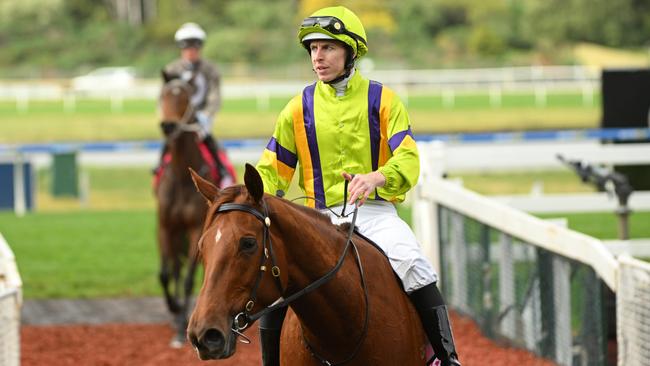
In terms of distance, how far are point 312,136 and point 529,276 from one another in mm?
3788

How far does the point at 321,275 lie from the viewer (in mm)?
4422

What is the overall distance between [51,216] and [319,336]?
15359mm

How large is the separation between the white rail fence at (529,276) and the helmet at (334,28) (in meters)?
1.95

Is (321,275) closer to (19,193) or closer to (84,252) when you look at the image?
(84,252)

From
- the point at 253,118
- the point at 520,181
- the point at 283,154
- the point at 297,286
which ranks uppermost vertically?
the point at 283,154

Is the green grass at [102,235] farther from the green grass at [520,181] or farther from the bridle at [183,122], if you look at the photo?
the bridle at [183,122]

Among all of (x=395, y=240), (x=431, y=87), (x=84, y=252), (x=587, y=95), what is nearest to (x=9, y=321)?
(x=395, y=240)

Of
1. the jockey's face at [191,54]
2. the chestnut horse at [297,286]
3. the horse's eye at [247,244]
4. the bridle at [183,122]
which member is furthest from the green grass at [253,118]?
the horse's eye at [247,244]

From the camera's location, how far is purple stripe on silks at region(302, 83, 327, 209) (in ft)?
16.0

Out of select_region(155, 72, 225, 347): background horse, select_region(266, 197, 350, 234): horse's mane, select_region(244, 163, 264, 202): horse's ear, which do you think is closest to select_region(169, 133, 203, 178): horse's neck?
select_region(155, 72, 225, 347): background horse

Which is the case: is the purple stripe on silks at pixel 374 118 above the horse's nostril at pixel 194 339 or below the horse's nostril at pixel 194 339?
above

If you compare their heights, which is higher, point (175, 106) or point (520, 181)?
point (175, 106)

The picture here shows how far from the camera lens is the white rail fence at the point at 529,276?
20.2 ft

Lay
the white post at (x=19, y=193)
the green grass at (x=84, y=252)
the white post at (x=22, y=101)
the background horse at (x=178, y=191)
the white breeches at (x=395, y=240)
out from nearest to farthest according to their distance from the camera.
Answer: the white breeches at (x=395, y=240) → the background horse at (x=178, y=191) → the green grass at (x=84, y=252) → the white post at (x=19, y=193) → the white post at (x=22, y=101)
